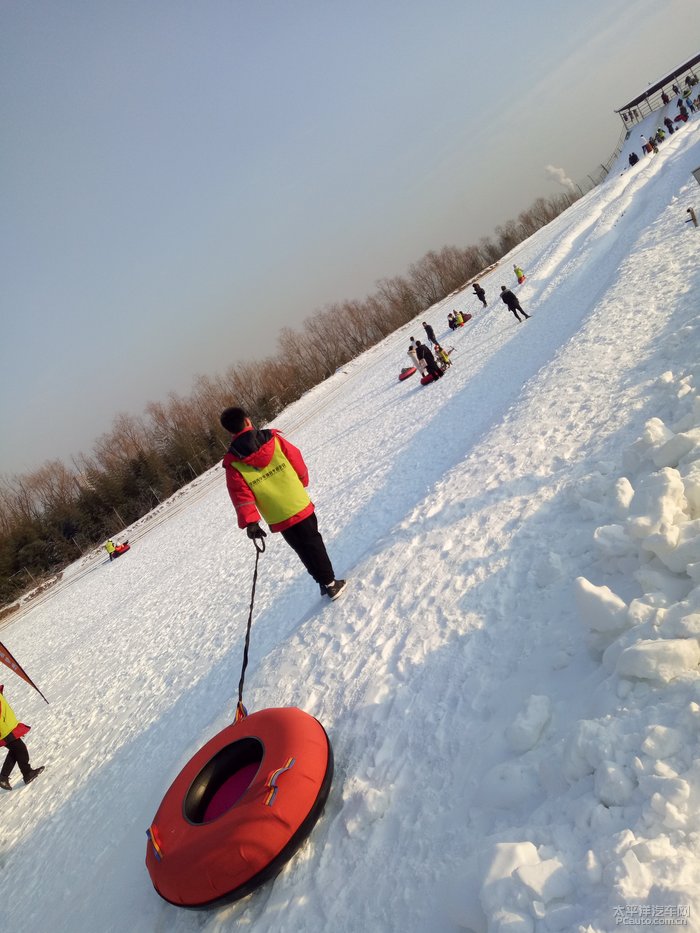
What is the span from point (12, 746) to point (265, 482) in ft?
18.1

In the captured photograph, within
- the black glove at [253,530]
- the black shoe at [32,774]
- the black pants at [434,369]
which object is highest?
the black glove at [253,530]

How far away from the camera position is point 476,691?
3.39 metres

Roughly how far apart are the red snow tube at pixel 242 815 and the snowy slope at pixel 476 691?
27 cm

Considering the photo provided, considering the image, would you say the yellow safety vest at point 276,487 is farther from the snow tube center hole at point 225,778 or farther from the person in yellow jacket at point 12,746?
the person in yellow jacket at point 12,746

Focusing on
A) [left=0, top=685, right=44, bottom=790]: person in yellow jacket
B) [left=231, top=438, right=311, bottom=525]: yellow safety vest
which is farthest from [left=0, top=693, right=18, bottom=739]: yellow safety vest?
[left=231, top=438, right=311, bottom=525]: yellow safety vest

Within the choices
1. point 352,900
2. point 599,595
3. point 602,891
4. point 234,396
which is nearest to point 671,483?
point 599,595

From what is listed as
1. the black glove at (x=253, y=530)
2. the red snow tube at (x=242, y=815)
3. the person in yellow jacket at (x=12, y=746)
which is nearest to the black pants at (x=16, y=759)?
the person in yellow jacket at (x=12, y=746)

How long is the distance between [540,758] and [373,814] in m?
1.17

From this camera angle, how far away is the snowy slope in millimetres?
2160

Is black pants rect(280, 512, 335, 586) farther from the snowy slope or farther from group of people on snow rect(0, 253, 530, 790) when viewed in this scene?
the snowy slope

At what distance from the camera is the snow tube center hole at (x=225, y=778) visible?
141 inches

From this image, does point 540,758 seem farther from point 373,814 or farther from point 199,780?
point 199,780

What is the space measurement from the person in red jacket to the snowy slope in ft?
3.65

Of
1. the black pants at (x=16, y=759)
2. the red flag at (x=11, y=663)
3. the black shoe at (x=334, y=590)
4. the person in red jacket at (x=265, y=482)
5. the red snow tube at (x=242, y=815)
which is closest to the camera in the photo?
the red snow tube at (x=242, y=815)
